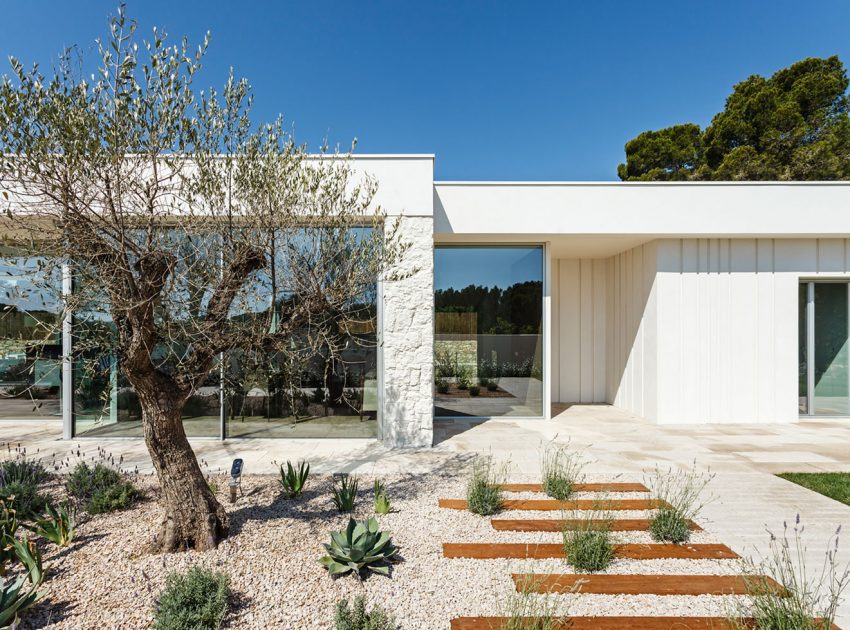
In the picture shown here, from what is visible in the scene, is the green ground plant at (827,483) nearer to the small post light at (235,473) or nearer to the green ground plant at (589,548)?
the green ground plant at (589,548)

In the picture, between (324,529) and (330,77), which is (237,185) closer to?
(324,529)

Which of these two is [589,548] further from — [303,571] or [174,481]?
[174,481]

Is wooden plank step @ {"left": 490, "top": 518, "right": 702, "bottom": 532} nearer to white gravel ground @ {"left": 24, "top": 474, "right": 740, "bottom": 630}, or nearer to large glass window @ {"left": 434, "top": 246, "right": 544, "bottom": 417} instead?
white gravel ground @ {"left": 24, "top": 474, "right": 740, "bottom": 630}

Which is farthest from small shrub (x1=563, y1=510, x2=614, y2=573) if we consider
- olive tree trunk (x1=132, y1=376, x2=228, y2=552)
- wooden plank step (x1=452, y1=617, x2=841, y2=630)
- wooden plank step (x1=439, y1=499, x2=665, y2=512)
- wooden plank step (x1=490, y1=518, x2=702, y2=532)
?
olive tree trunk (x1=132, y1=376, x2=228, y2=552)

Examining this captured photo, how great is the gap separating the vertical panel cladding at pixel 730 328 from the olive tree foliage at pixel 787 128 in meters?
10.1

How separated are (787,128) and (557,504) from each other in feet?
62.5

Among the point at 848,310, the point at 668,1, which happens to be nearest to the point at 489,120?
the point at 668,1

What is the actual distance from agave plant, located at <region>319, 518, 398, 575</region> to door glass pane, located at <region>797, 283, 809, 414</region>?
31.2 ft

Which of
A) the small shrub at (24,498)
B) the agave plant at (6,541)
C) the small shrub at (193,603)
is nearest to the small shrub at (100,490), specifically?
the small shrub at (24,498)

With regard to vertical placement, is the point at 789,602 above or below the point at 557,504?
above

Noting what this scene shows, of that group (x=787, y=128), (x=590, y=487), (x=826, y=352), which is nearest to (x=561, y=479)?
(x=590, y=487)

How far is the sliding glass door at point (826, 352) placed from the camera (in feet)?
27.6

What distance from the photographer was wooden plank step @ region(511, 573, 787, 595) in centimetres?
280

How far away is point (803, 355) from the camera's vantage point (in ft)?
27.6
